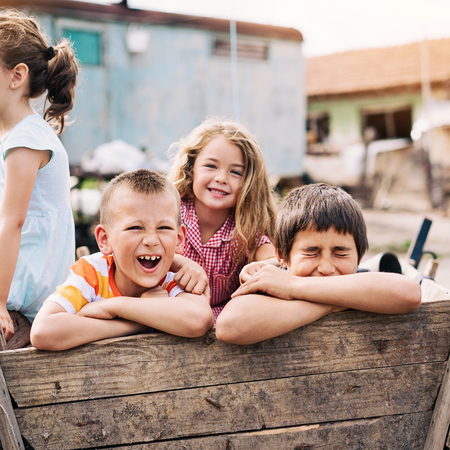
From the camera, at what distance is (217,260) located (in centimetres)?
234

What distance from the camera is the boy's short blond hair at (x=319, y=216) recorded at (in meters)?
1.67

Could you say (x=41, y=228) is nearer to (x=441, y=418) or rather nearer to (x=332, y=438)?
(x=332, y=438)

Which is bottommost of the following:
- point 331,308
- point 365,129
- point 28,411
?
point 28,411

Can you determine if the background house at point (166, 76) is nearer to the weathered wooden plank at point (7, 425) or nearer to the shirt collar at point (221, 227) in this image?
the shirt collar at point (221, 227)

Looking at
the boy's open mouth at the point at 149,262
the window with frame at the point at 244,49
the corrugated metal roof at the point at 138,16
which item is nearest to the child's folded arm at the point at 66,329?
the boy's open mouth at the point at 149,262

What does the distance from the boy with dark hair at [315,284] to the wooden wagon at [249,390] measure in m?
0.07

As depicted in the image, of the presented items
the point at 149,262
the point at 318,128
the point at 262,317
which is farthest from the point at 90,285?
the point at 318,128

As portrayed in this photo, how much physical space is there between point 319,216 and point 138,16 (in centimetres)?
1052

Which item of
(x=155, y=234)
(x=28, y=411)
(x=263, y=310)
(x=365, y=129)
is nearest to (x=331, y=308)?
(x=263, y=310)

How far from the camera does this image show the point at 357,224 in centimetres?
171

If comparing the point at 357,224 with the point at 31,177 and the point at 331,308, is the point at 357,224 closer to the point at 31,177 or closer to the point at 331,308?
the point at 331,308

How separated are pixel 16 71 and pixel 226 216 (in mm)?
1181

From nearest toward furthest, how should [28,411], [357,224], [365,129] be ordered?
[28,411]
[357,224]
[365,129]

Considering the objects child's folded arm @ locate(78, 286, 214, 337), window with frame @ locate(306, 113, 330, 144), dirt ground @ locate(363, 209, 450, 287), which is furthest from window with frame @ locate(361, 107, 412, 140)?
child's folded arm @ locate(78, 286, 214, 337)
